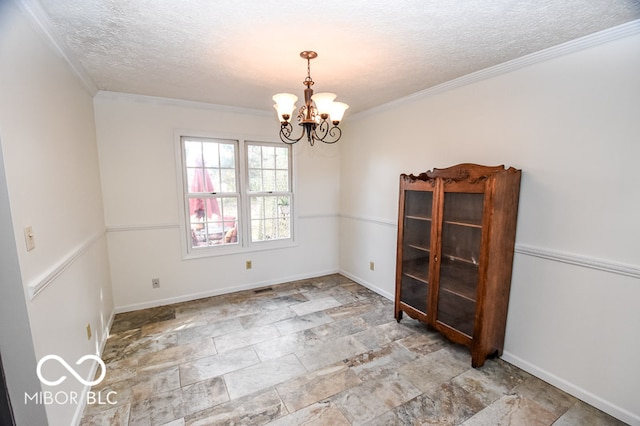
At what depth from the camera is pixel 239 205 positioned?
12.1 ft

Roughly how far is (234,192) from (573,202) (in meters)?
3.31

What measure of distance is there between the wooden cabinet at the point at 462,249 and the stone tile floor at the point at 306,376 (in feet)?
0.90

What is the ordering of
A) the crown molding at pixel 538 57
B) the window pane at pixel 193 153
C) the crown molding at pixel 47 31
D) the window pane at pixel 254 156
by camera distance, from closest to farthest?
the crown molding at pixel 47 31 < the crown molding at pixel 538 57 < the window pane at pixel 193 153 < the window pane at pixel 254 156

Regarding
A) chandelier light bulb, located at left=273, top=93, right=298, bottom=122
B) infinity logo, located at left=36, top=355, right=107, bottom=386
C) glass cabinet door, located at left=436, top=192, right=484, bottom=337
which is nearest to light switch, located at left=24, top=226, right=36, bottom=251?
infinity logo, located at left=36, top=355, right=107, bottom=386

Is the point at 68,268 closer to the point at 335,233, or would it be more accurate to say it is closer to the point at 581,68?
the point at 335,233

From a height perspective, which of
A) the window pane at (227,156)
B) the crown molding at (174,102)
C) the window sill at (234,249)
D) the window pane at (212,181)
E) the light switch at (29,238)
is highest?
the crown molding at (174,102)

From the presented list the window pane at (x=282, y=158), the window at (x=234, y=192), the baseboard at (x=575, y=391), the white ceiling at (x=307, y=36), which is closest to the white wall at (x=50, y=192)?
the white ceiling at (x=307, y=36)

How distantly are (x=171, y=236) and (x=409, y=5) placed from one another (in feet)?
10.6

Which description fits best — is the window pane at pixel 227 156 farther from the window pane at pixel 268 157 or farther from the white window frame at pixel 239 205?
the window pane at pixel 268 157

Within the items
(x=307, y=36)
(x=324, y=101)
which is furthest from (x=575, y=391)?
(x=307, y=36)

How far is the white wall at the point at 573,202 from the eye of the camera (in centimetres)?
174

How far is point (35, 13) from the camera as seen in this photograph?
1.48 m

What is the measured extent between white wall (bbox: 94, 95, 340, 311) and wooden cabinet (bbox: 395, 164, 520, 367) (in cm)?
192

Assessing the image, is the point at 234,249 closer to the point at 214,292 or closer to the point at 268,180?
the point at 214,292
